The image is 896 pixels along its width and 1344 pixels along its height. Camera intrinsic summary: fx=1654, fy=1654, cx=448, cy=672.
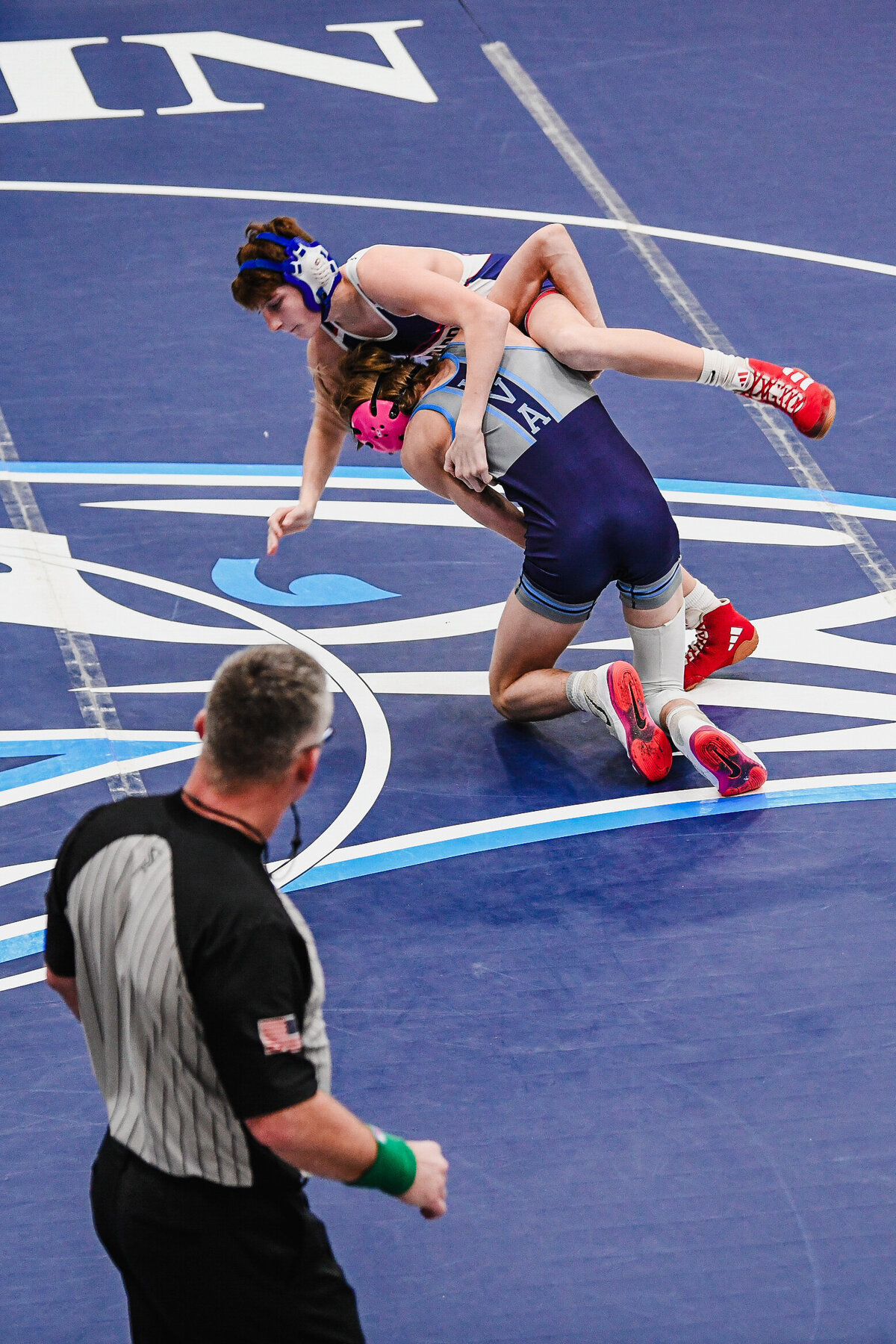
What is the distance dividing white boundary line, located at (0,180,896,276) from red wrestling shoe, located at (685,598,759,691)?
117 inches

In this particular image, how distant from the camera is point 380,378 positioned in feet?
16.3

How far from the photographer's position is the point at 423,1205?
8.50 ft

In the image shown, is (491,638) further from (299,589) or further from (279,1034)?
(279,1034)

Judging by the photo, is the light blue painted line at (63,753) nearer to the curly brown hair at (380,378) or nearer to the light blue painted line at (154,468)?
the curly brown hair at (380,378)

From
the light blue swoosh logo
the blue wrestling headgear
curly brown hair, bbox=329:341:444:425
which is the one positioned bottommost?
the light blue swoosh logo

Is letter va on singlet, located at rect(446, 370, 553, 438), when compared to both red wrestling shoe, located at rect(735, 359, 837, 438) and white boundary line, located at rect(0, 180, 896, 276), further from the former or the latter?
white boundary line, located at rect(0, 180, 896, 276)

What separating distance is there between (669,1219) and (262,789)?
1696 millimetres

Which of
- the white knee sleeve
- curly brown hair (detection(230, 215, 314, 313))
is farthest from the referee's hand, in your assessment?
curly brown hair (detection(230, 215, 314, 313))

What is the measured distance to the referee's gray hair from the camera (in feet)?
7.93

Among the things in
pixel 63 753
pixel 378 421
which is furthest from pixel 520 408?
pixel 63 753

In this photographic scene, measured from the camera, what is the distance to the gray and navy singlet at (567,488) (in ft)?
15.5

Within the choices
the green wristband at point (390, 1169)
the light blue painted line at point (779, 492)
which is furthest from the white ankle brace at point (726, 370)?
the green wristband at point (390, 1169)

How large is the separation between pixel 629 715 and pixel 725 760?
0.30 metres

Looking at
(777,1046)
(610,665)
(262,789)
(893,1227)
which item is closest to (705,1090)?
(777,1046)
